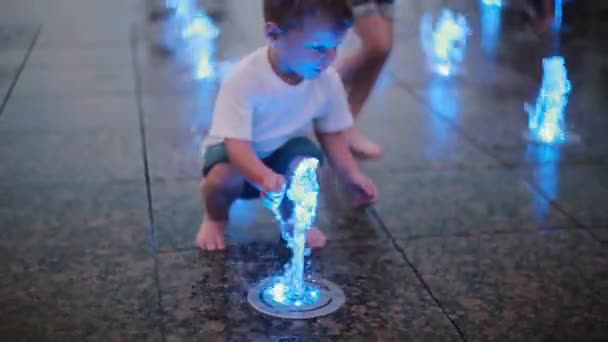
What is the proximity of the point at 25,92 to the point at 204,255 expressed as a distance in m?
2.24

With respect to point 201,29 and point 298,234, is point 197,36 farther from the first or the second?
point 298,234

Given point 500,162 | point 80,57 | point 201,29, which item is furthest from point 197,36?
point 500,162

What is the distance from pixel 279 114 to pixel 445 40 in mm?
3318

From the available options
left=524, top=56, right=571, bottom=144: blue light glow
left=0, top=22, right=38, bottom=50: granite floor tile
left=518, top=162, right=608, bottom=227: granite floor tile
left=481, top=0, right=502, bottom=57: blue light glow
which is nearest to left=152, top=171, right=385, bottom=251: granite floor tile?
left=518, top=162, right=608, bottom=227: granite floor tile

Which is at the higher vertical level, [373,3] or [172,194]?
[373,3]

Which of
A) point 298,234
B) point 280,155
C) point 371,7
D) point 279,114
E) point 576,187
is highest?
point 371,7

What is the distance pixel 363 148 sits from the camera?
3850 millimetres

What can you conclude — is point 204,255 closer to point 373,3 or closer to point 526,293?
point 526,293

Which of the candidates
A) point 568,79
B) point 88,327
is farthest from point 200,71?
point 88,327

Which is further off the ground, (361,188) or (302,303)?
(361,188)

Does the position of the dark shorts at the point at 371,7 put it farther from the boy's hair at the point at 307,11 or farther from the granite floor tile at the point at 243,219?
the boy's hair at the point at 307,11

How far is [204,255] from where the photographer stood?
9.68 ft

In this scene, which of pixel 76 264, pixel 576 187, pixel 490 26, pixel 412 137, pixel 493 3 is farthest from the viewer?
pixel 493 3

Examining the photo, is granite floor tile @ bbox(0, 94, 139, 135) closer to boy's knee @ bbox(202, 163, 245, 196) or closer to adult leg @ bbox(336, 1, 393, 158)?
adult leg @ bbox(336, 1, 393, 158)
